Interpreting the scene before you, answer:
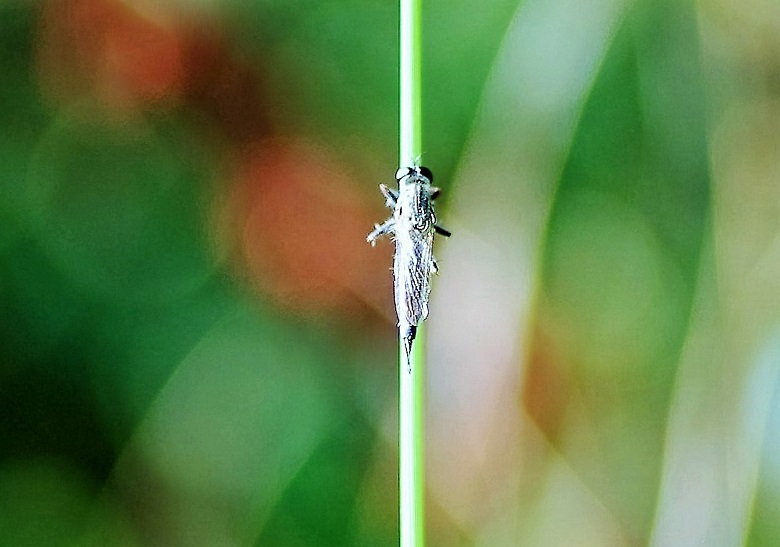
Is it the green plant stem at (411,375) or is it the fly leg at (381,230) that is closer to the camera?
the green plant stem at (411,375)

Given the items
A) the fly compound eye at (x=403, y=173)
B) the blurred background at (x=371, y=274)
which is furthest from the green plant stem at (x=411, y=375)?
the blurred background at (x=371, y=274)

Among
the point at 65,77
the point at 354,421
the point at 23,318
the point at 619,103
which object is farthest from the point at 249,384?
the point at 619,103

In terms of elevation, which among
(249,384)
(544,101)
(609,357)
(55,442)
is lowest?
(55,442)

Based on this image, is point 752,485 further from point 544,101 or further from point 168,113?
point 168,113

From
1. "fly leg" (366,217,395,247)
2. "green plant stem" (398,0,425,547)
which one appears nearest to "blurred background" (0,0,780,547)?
"fly leg" (366,217,395,247)

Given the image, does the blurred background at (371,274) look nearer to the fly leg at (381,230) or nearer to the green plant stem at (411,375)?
the fly leg at (381,230)

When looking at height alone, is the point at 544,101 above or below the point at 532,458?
above

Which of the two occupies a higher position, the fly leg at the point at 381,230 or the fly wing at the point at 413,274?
the fly leg at the point at 381,230
